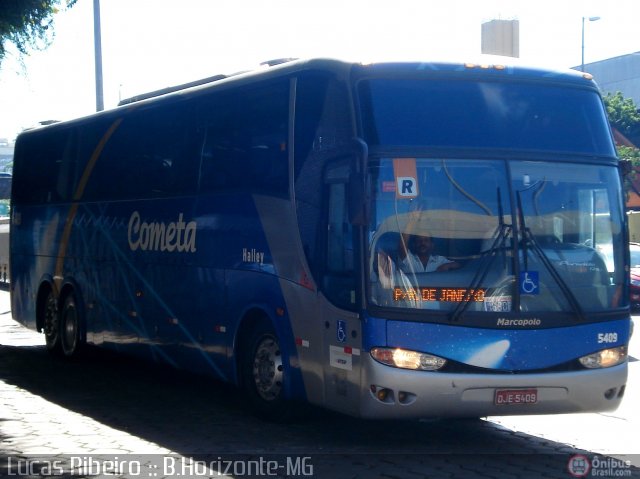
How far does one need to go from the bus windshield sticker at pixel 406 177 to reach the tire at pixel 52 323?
9.17m

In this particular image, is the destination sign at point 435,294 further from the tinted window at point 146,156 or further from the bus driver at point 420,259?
the tinted window at point 146,156

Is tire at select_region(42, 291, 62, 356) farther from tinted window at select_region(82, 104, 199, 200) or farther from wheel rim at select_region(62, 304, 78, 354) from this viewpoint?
tinted window at select_region(82, 104, 199, 200)

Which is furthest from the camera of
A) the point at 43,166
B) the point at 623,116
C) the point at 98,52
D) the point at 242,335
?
the point at 623,116

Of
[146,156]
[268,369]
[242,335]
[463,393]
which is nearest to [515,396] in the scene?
[463,393]

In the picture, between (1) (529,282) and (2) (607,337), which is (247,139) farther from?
(2) (607,337)

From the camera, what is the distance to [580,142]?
9891 millimetres

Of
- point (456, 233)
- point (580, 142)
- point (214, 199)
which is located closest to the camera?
point (456, 233)

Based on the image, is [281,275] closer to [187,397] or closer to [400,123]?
[400,123]

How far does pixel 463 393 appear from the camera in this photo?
29.7ft

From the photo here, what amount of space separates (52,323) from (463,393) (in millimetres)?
9709

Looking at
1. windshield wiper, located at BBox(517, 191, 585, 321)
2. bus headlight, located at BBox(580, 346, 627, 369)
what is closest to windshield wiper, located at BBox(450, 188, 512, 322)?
windshield wiper, located at BBox(517, 191, 585, 321)

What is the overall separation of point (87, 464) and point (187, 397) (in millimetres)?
4290

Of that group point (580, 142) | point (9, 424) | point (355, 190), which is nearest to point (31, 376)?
→ point (9, 424)

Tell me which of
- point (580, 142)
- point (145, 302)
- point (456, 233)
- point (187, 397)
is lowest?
point (187, 397)
